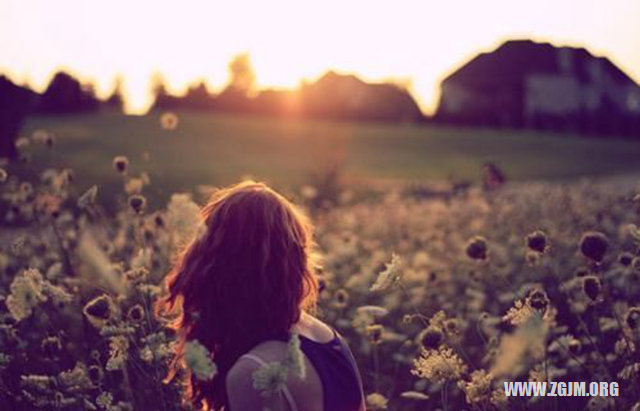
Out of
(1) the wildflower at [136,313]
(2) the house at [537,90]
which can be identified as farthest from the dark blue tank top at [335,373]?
(2) the house at [537,90]

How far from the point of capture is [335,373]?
9.23 ft

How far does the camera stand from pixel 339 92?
67.8m

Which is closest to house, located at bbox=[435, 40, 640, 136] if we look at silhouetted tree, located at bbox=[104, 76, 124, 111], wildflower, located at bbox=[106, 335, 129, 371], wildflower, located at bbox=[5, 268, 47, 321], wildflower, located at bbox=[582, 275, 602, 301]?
silhouetted tree, located at bbox=[104, 76, 124, 111]

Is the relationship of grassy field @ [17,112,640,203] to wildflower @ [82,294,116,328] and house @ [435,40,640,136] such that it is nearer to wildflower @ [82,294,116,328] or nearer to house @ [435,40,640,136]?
house @ [435,40,640,136]

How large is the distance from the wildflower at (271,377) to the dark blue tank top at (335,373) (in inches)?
19.0

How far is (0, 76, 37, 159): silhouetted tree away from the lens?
8.75m

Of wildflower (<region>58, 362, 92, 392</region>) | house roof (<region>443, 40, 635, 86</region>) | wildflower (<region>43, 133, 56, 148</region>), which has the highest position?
house roof (<region>443, 40, 635, 86</region>)

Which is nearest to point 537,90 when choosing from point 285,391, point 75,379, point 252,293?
point 75,379

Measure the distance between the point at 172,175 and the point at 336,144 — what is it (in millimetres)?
10465

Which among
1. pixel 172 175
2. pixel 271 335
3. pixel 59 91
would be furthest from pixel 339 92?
pixel 271 335

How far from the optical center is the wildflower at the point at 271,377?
2256 millimetres

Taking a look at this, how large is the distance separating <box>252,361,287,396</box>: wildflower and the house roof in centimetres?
5446

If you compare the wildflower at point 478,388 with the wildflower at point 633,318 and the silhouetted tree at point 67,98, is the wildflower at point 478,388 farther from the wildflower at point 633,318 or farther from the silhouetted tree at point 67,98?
the silhouetted tree at point 67,98

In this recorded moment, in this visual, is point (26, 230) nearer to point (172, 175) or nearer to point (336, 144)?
point (336, 144)
